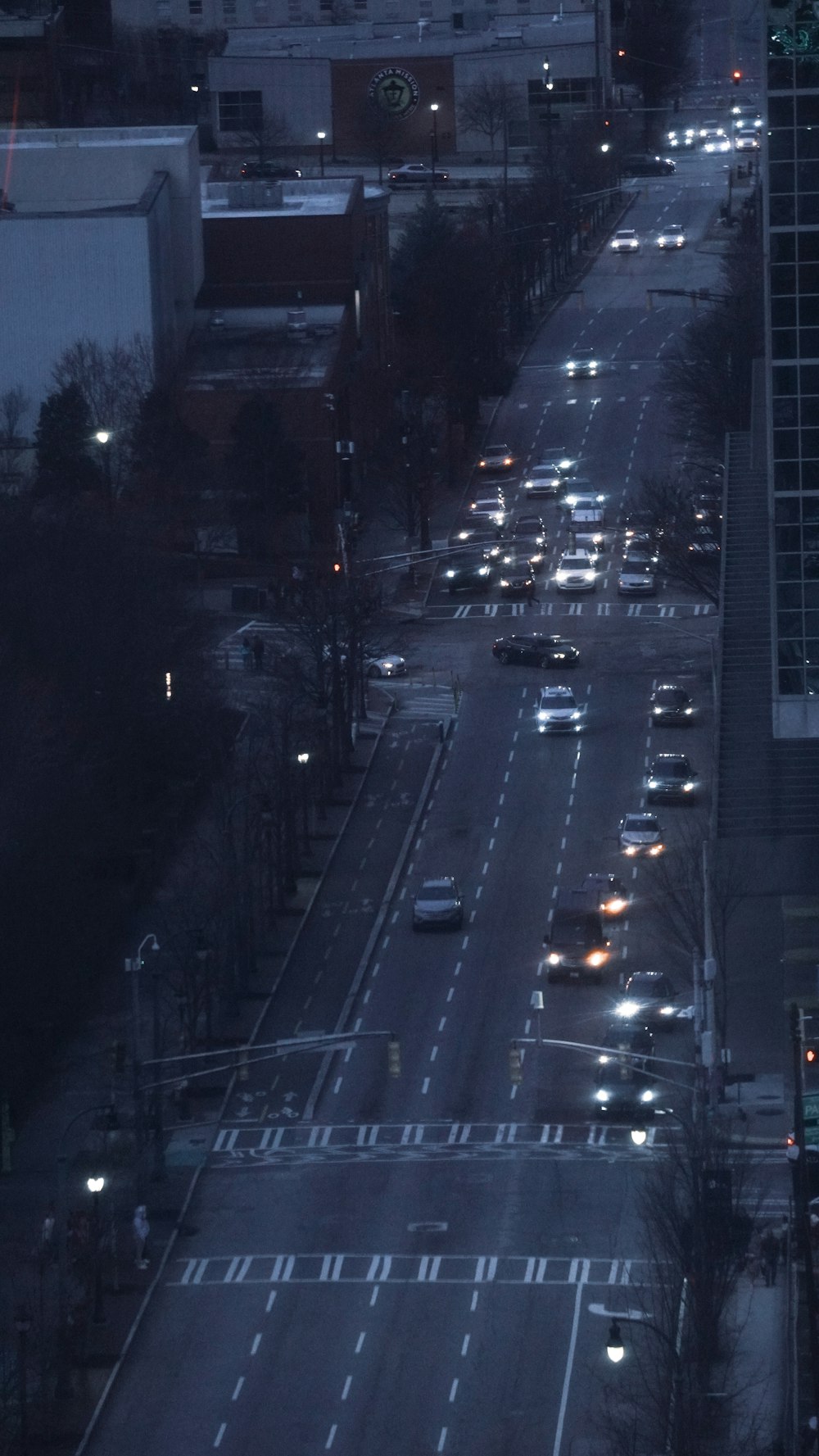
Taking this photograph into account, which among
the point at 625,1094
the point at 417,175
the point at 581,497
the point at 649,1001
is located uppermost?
the point at 417,175

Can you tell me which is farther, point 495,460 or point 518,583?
point 495,460

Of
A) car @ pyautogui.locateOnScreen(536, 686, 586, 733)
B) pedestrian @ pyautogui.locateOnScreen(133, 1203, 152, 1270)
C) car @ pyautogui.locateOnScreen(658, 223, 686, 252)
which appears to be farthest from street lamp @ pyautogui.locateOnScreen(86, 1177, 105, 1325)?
car @ pyautogui.locateOnScreen(658, 223, 686, 252)

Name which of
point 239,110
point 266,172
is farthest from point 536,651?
point 239,110

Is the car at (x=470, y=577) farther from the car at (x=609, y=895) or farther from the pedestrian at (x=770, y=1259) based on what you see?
the pedestrian at (x=770, y=1259)

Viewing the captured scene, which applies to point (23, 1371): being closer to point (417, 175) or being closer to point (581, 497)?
point (581, 497)

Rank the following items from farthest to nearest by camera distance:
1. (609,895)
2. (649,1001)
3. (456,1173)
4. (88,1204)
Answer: (609,895) → (649,1001) → (456,1173) → (88,1204)

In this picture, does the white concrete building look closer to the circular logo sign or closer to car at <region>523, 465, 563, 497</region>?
car at <region>523, 465, 563, 497</region>
